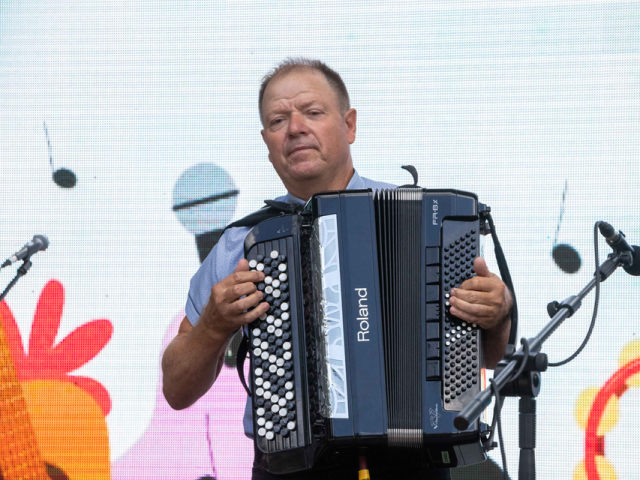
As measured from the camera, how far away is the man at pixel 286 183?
134cm

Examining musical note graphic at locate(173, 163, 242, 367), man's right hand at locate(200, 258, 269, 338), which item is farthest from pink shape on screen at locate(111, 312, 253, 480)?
man's right hand at locate(200, 258, 269, 338)

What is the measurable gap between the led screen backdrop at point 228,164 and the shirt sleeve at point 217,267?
70 centimetres

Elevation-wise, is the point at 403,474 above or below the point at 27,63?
below

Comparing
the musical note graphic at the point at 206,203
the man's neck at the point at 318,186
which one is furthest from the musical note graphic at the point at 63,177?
the man's neck at the point at 318,186

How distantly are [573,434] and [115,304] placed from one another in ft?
5.09

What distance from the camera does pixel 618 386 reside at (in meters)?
2.05

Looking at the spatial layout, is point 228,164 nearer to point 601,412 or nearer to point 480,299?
point 480,299

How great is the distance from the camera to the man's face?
1.52 metres

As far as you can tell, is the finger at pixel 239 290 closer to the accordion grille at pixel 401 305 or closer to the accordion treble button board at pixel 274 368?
the accordion treble button board at pixel 274 368

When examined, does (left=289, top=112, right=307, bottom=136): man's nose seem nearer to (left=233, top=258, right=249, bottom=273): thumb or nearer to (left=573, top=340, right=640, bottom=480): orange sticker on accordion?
(left=233, top=258, right=249, bottom=273): thumb

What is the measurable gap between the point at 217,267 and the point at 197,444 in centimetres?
90

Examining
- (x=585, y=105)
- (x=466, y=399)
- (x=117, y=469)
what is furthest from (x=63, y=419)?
(x=585, y=105)

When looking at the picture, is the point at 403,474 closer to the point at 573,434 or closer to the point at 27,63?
the point at 573,434

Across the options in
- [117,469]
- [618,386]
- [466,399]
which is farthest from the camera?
[117,469]
